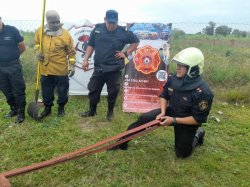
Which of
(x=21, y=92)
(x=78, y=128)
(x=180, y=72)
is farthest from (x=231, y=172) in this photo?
(x=21, y=92)

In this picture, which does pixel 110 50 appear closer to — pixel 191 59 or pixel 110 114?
pixel 110 114

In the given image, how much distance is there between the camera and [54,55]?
18.0ft

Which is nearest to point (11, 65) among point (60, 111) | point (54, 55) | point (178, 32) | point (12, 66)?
point (12, 66)

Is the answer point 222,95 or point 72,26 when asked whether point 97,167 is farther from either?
point 222,95

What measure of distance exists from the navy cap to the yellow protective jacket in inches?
29.8

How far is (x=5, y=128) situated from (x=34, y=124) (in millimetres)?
464

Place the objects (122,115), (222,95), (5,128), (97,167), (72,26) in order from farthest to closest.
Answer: (222,95)
(72,26)
(122,115)
(5,128)
(97,167)

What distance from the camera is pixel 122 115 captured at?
20.5 ft

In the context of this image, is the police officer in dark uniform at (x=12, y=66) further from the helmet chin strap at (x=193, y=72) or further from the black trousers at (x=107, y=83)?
the helmet chin strap at (x=193, y=72)

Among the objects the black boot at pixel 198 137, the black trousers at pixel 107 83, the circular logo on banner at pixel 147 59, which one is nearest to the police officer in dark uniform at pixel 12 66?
the black trousers at pixel 107 83

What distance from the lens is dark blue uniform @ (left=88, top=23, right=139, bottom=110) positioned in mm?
5539

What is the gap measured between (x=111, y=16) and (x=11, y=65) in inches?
72.1

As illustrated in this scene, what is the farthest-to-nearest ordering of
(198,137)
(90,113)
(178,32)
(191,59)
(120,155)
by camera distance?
(178,32) → (90,113) → (198,137) → (120,155) → (191,59)

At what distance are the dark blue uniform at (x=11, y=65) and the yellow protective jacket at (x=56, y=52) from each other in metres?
0.36
